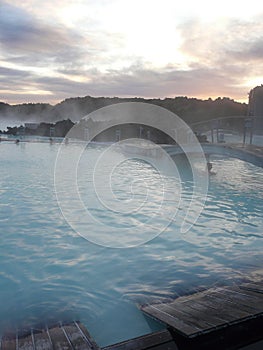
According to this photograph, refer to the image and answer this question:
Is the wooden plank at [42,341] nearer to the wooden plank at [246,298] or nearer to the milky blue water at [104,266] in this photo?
the milky blue water at [104,266]

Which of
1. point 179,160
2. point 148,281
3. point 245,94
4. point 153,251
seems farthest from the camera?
point 245,94

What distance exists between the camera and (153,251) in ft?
17.9

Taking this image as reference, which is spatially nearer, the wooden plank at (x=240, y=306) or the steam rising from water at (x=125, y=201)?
the wooden plank at (x=240, y=306)

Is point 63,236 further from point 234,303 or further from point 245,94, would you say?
point 245,94

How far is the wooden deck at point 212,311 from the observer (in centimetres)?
256

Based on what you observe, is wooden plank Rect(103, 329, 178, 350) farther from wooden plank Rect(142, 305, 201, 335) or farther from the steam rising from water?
the steam rising from water

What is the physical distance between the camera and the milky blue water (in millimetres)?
3605

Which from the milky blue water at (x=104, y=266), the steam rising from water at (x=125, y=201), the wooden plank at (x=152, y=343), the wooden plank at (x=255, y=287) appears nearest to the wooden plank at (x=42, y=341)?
the wooden plank at (x=152, y=343)

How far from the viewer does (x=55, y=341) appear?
251 centimetres

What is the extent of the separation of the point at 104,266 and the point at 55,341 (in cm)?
239

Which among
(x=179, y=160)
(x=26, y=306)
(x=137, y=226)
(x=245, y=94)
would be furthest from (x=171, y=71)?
(x=26, y=306)

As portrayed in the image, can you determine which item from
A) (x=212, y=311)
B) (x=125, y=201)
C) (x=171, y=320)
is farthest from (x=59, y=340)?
(x=125, y=201)

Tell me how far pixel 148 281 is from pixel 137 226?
2.44 metres

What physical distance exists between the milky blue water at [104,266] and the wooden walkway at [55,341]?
2.08ft
